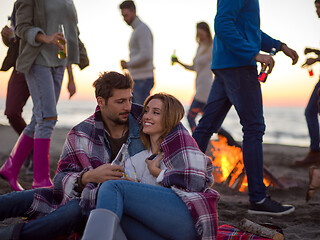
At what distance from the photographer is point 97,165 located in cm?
247

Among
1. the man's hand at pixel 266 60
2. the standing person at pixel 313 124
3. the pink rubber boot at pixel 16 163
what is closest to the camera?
the man's hand at pixel 266 60

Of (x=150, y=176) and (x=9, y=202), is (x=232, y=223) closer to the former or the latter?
(x=150, y=176)

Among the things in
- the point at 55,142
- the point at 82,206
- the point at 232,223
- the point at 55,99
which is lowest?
the point at 55,142

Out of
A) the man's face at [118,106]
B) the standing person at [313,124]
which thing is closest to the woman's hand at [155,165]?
the man's face at [118,106]

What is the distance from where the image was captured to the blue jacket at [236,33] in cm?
311

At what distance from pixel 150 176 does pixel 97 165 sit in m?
0.35

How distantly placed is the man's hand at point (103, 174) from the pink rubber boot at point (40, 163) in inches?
58.4

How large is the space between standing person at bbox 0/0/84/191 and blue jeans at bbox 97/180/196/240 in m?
1.80

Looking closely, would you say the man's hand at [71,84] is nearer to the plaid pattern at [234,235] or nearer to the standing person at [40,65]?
the standing person at [40,65]

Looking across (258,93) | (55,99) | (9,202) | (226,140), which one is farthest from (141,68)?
(9,202)

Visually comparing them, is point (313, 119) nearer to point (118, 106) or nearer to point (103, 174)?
point (118, 106)

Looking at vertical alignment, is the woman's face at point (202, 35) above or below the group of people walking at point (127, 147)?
above

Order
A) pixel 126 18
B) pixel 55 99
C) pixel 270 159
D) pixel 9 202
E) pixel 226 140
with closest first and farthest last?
pixel 9 202
pixel 55 99
pixel 226 140
pixel 126 18
pixel 270 159

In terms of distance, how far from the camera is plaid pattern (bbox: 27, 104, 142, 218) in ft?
7.86
